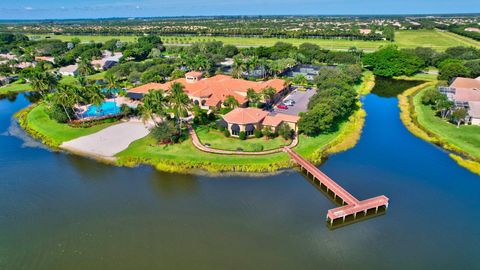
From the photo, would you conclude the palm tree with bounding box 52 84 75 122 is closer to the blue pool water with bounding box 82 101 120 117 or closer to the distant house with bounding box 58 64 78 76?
the blue pool water with bounding box 82 101 120 117

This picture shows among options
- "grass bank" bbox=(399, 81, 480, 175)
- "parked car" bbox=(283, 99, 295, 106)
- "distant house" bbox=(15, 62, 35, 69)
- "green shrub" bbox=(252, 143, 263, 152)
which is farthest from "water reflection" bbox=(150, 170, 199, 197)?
"distant house" bbox=(15, 62, 35, 69)

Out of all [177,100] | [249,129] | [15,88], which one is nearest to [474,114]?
[249,129]

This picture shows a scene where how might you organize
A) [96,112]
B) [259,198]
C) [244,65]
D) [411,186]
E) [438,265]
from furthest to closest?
[244,65], [96,112], [411,186], [259,198], [438,265]

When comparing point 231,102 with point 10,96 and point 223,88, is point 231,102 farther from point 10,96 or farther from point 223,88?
point 10,96

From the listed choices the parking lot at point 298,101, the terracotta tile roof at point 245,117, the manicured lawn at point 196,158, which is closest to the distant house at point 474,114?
the manicured lawn at point 196,158

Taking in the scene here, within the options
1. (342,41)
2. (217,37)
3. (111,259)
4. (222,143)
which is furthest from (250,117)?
(217,37)

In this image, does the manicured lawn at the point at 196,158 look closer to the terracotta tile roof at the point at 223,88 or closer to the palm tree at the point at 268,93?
the palm tree at the point at 268,93

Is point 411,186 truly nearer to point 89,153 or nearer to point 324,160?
point 324,160
